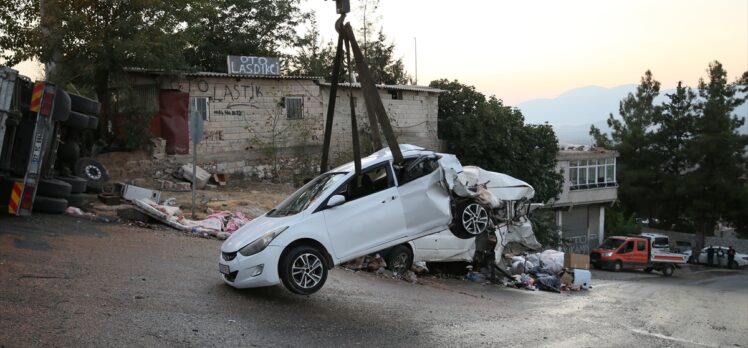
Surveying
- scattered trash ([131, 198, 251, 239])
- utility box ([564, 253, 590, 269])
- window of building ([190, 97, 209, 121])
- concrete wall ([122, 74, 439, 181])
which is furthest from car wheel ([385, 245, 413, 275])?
window of building ([190, 97, 209, 121])

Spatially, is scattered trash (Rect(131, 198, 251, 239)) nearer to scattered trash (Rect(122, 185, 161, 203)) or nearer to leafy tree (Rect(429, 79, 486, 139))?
scattered trash (Rect(122, 185, 161, 203))

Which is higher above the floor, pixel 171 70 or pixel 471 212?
pixel 171 70

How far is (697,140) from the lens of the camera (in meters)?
50.1

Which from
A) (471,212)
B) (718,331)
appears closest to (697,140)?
(718,331)

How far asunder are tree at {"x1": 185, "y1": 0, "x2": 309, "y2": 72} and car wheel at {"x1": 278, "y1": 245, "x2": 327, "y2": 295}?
24.2 m

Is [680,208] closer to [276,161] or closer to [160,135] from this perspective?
[276,161]

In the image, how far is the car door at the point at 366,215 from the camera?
29.9 ft

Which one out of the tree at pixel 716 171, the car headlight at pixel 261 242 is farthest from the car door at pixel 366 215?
the tree at pixel 716 171

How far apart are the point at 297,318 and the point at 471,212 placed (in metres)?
3.28

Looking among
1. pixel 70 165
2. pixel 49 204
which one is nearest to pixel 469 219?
pixel 49 204

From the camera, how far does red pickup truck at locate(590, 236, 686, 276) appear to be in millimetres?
34469

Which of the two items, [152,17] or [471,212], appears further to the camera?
[152,17]

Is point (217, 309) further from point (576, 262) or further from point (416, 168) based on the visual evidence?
point (576, 262)

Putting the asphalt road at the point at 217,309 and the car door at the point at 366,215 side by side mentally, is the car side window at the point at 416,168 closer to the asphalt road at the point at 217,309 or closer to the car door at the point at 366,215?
the car door at the point at 366,215
